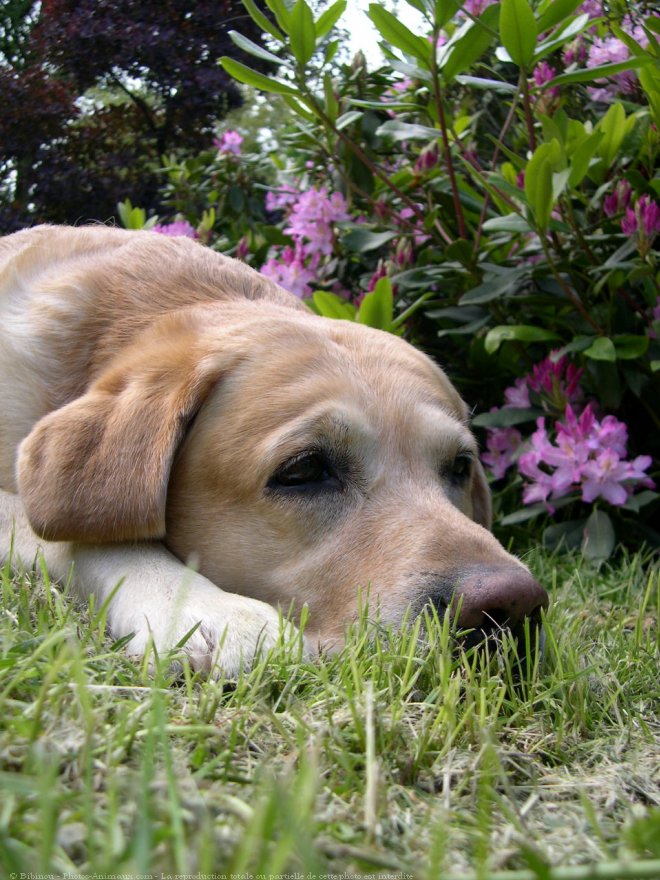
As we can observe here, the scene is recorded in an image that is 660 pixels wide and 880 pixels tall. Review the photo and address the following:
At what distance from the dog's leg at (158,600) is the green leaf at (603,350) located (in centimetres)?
199

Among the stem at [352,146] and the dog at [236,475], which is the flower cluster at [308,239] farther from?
the dog at [236,475]

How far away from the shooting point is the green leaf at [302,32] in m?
3.50

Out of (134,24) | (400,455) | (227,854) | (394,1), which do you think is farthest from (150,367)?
(134,24)

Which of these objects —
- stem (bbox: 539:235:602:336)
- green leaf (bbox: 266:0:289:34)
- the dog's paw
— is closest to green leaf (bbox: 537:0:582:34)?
stem (bbox: 539:235:602:336)

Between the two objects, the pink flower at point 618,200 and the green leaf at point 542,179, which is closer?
the green leaf at point 542,179

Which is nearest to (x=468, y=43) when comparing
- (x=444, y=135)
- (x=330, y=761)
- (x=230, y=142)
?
(x=444, y=135)

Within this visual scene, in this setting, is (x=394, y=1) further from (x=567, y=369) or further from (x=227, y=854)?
(x=227, y=854)

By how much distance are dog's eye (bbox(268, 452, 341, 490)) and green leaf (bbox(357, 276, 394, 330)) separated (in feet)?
5.03

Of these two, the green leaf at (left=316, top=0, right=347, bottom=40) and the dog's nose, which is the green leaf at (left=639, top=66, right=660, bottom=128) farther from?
the dog's nose

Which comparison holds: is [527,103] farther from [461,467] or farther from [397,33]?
[461,467]

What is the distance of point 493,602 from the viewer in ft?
6.35

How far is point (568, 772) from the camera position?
→ 5.07 ft

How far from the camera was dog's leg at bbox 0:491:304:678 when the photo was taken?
184 centimetres

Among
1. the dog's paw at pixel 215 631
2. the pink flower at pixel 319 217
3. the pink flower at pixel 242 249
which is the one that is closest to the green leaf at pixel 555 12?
the pink flower at pixel 319 217
